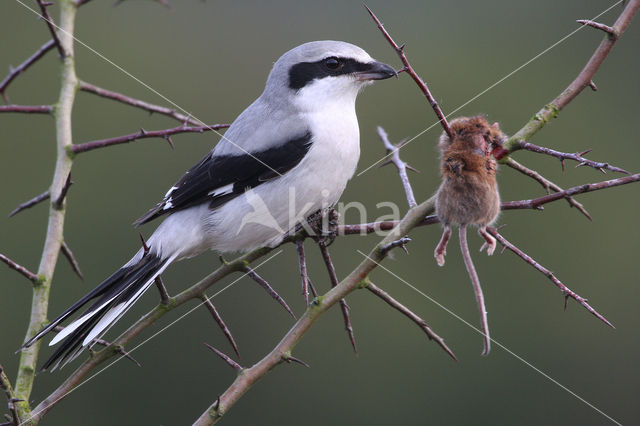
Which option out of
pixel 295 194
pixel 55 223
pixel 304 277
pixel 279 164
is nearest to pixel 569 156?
pixel 304 277

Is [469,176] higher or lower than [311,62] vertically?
lower

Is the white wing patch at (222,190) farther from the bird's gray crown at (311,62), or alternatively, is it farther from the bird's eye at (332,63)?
the bird's eye at (332,63)

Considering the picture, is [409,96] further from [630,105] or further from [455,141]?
[455,141]

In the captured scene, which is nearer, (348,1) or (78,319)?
(78,319)

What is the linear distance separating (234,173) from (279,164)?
0.17 m

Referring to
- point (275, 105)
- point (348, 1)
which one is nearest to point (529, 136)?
point (275, 105)

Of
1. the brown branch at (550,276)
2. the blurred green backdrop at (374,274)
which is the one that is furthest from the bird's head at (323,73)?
the blurred green backdrop at (374,274)

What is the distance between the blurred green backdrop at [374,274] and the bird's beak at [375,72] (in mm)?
2060

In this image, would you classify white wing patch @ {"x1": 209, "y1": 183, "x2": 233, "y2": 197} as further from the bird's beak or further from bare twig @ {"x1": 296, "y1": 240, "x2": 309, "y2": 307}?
bare twig @ {"x1": 296, "y1": 240, "x2": 309, "y2": 307}

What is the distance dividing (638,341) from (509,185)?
168cm

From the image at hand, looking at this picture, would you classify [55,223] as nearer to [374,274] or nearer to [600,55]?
[600,55]

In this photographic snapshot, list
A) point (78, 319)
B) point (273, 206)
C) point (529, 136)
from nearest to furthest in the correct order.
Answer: point (529, 136), point (78, 319), point (273, 206)

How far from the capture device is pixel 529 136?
1467mm

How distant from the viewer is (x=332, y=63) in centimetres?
263
